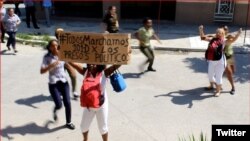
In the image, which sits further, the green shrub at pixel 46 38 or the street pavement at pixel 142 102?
the green shrub at pixel 46 38

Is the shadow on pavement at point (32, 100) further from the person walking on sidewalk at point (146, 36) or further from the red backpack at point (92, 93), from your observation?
the red backpack at point (92, 93)

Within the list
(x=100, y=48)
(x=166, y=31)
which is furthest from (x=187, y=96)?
(x=166, y=31)

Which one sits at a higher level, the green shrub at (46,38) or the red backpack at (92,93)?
the red backpack at (92,93)

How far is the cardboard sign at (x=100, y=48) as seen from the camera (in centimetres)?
621

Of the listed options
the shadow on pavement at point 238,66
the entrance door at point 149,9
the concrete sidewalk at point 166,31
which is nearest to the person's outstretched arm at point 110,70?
the shadow on pavement at point 238,66

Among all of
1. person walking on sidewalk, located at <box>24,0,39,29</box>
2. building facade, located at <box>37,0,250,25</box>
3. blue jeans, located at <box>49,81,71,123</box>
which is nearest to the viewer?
blue jeans, located at <box>49,81,71,123</box>

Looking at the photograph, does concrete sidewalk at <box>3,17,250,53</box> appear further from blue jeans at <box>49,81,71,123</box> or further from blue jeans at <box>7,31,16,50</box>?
blue jeans at <box>49,81,71,123</box>

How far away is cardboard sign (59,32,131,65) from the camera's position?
6.21 m

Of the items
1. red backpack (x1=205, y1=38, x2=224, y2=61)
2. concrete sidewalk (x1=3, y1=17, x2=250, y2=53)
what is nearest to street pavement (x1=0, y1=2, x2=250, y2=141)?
concrete sidewalk (x1=3, y1=17, x2=250, y2=53)

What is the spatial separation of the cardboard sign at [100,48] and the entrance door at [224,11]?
430 inches

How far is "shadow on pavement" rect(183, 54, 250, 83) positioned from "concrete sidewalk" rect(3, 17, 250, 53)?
2.39 ft

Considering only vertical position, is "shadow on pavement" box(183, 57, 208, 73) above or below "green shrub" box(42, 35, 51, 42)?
below

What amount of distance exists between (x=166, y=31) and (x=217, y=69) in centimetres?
664

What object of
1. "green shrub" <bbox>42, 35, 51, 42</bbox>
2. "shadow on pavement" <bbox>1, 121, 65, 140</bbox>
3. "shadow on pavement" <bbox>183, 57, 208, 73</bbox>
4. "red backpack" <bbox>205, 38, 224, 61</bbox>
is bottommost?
"shadow on pavement" <bbox>1, 121, 65, 140</bbox>
